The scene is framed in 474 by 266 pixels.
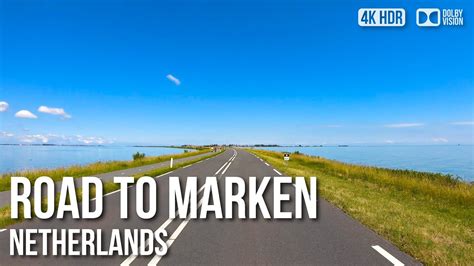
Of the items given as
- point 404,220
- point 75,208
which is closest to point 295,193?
point 404,220

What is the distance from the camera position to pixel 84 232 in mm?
6758

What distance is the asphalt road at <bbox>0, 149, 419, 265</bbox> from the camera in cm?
517

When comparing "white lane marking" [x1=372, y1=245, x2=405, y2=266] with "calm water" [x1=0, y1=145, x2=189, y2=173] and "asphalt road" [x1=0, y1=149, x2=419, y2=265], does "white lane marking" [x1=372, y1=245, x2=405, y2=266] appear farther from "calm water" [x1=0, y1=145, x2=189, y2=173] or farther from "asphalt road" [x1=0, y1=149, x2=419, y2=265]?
"calm water" [x1=0, y1=145, x2=189, y2=173]

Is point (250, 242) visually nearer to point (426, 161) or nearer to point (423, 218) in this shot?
point (423, 218)

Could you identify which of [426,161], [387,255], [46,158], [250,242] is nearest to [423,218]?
[387,255]

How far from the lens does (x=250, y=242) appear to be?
621 centimetres

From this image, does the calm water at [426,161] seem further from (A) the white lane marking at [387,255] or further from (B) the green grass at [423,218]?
(A) the white lane marking at [387,255]

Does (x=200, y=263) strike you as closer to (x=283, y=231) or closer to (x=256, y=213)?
(x=283, y=231)

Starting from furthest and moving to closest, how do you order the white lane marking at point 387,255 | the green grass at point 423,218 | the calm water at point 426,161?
the calm water at point 426,161 → the green grass at point 423,218 → the white lane marking at point 387,255

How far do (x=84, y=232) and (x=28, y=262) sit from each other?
1.69 m

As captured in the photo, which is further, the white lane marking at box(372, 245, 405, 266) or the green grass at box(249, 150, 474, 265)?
the green grass at box(249, 150, 474, 265)

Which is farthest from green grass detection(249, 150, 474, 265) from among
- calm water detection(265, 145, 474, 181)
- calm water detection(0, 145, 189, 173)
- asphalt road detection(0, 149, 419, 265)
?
calm water detection(0, 145, 189, 173)

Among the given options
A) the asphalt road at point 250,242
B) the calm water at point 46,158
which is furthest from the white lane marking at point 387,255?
the calm water at point 46,158

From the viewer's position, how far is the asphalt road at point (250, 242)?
5168 millimetres
